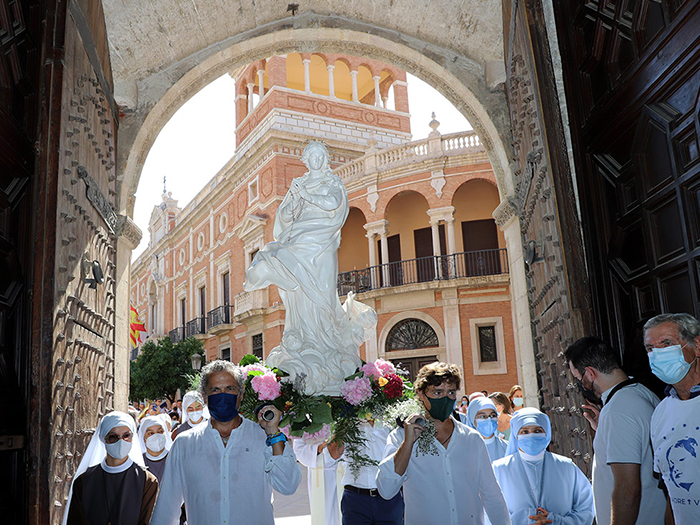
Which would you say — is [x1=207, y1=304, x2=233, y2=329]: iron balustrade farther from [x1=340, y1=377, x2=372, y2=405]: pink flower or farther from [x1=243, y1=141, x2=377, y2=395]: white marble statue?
[x1=340, y1=377, x2=372, y2=405]: pink flower

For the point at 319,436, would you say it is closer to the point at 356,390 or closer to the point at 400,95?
the point at 356,390

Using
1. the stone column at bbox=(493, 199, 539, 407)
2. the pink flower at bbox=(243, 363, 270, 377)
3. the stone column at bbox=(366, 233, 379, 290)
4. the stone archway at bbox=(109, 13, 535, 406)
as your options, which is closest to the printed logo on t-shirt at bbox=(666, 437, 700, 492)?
the pink flower at bbox=(243, 363, 270, 377)

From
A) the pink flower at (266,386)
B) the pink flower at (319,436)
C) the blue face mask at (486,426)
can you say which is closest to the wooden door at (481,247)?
the blue face mask at (486,426)

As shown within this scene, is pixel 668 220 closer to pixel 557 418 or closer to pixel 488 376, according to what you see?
pixel 557 418

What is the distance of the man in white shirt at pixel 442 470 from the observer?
3312 millimetres

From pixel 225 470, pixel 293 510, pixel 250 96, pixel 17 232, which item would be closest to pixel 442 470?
pixel 225 470

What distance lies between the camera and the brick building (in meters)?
20.1

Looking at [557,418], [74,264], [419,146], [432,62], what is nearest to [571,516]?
[557,418]

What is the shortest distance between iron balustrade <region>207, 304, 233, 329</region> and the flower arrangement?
2311 centimetres

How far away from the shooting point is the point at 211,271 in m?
29.7

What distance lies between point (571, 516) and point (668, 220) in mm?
1886

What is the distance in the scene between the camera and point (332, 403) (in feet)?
14.7

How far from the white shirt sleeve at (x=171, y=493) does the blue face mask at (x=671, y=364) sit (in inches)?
93.8

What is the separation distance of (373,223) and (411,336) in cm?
409
